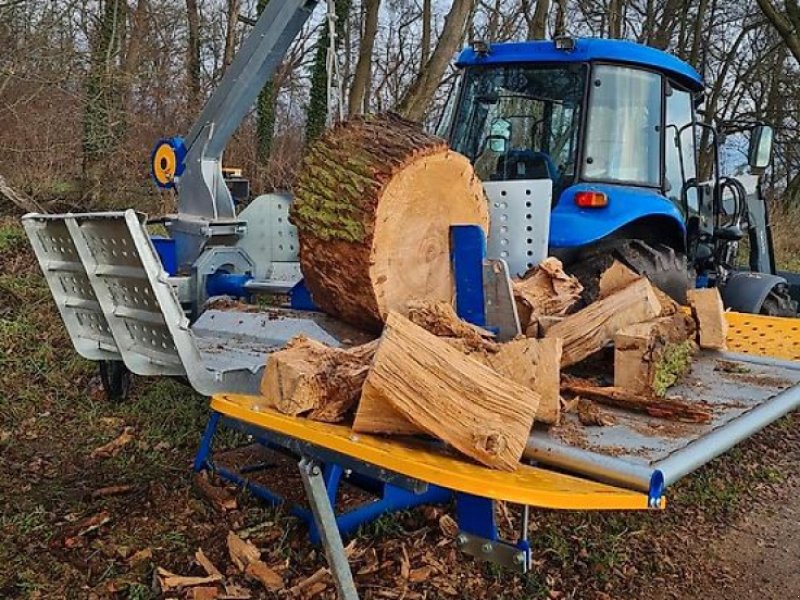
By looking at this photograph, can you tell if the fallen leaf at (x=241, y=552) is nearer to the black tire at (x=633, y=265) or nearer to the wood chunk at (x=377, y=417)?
the wood chunk at (x=377, y=417)

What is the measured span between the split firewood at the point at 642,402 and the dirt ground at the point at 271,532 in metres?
0.88

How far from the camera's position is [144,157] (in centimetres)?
1047

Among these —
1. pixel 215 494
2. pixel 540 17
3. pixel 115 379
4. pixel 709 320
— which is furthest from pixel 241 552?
pixel 540 17

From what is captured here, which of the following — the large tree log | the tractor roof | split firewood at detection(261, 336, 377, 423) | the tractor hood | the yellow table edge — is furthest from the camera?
the tractor roof

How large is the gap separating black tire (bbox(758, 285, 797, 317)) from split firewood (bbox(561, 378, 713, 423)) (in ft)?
11.4

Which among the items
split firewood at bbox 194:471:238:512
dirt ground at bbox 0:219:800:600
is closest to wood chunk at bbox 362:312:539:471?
dirt ground at bbox 0:219:800:600

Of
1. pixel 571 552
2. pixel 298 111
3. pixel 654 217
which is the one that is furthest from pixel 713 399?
pixel 298 111

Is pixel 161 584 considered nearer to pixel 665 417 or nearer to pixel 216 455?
pixel 216 455

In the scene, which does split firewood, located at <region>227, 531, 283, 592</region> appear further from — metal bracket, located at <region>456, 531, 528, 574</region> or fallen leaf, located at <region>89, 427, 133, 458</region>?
fallen leaf, located at <region>89, 427, 133, 458</region>

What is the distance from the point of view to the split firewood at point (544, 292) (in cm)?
316

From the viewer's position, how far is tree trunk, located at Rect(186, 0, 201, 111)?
12.9 m

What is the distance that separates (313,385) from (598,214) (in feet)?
7.48

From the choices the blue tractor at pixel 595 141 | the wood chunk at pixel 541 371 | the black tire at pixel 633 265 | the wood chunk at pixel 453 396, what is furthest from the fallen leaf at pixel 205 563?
the black tire at pixel 633 265

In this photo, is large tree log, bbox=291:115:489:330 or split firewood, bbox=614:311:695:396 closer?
split firewood, bbox=614:311:695:396
